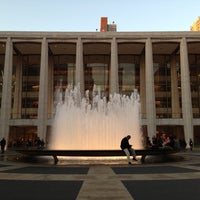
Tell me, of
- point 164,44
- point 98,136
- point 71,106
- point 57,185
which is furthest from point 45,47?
point 57,185

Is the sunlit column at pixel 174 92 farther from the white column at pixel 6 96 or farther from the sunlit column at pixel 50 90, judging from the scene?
the white column at pixel 6 96

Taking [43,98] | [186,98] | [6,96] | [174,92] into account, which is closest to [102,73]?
[174,92]

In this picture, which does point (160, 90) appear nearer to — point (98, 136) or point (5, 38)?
point (5, 38)

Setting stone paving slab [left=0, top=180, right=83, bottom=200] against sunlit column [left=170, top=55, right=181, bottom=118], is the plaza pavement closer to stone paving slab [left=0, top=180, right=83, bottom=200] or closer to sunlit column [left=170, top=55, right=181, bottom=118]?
stone paving slab [left=0, top=180, right=83, bottom=200]

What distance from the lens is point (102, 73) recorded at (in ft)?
159

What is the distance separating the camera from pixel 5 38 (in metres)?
39.8

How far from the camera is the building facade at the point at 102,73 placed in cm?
3906

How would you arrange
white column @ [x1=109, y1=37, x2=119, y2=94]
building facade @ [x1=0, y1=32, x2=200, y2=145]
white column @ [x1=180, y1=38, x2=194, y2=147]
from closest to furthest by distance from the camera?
white column @ [x1=180, y1=38, x2=194, y2=147], white column @ [x1=109, y1=37, x2=119, y2=94], building facade @ [x1=0, y1=32, x2=200, y2=145]

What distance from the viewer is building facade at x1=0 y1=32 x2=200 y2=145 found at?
39062mm

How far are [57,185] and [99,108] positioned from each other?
13.2m

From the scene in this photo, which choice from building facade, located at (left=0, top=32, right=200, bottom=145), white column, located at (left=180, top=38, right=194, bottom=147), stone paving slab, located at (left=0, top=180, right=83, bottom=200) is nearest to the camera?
stone paving slab, located at (left=0, top=180, right=83, bottom=200)

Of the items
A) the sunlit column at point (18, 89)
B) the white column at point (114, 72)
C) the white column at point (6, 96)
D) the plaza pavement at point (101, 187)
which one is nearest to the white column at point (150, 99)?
the white column at point (114, 72)

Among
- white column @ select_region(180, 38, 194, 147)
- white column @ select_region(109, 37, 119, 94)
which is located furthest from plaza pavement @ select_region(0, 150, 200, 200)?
white column @ select_region(180, 38, 194, 147)

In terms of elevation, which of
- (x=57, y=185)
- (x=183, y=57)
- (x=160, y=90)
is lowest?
(x=57, y=185)
